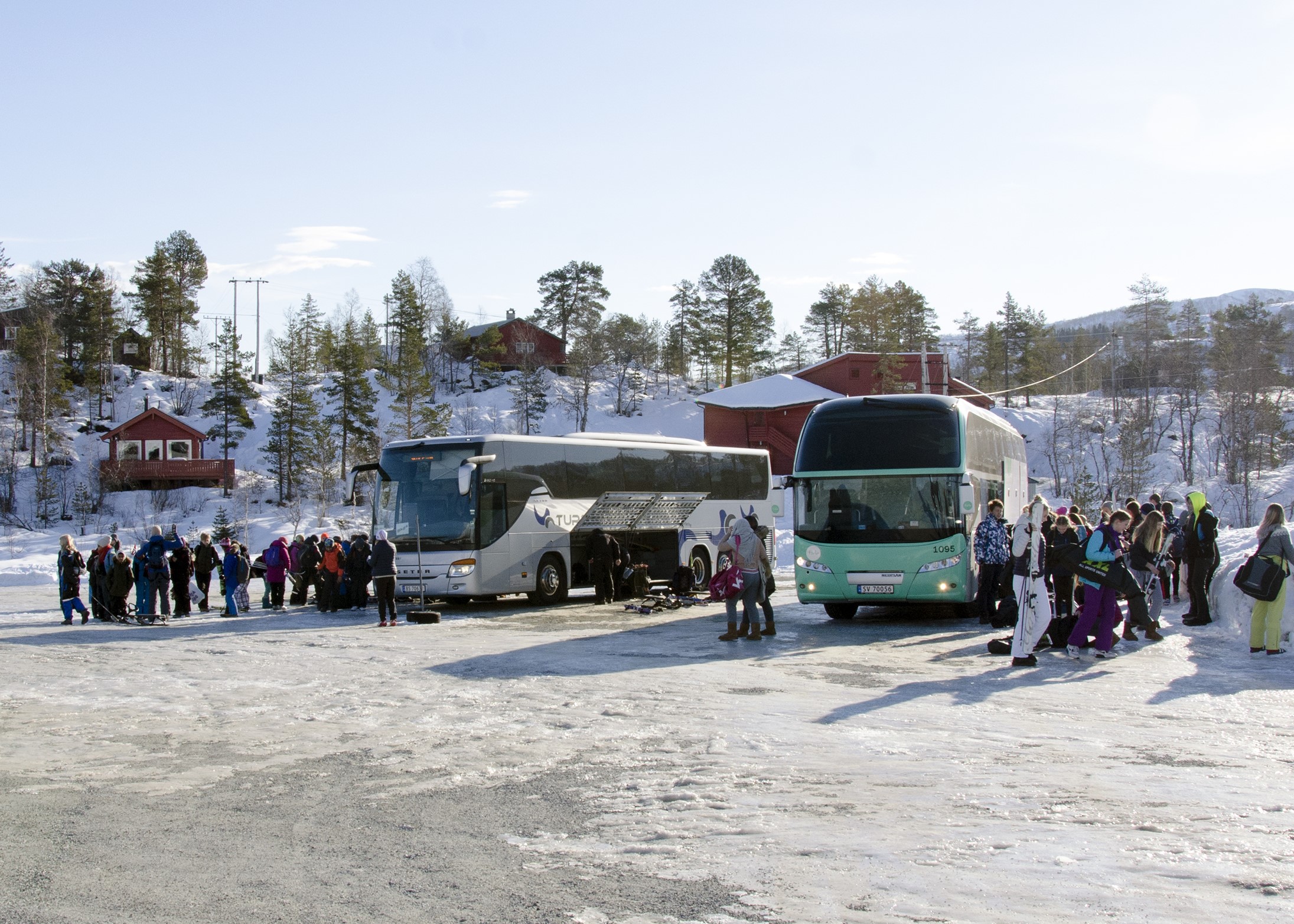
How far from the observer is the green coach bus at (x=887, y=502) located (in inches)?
667

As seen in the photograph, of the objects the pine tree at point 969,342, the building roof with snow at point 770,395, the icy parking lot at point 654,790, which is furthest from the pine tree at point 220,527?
the pine tree at point 969,342

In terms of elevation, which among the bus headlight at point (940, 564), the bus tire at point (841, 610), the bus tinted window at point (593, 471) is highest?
the bus tinted window at point (593, 471)

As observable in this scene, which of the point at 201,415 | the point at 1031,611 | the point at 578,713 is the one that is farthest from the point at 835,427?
the point at 201,415

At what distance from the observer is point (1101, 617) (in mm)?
13102

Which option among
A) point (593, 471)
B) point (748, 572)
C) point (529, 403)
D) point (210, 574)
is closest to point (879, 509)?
A: point (748, 572)

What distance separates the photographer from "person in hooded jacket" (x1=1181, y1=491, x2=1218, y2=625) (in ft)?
51.7

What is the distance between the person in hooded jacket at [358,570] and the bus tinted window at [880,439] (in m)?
9.39

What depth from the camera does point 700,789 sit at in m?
6.89

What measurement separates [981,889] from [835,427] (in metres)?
13.4

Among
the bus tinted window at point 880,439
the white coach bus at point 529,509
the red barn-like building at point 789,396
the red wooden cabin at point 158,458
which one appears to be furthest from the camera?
the red barn-like building at point 789,396

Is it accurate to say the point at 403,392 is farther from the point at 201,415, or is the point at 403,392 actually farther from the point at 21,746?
the point at 21,746

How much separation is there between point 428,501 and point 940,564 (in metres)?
10.1

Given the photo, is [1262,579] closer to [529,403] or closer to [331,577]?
[331,577]

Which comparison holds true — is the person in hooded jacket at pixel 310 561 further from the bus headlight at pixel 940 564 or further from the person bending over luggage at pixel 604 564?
the bus headlight at pixel 940 564
